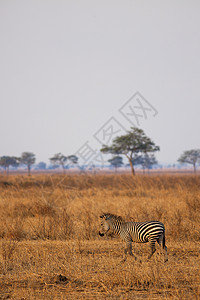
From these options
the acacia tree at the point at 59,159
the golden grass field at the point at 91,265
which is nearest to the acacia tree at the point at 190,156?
the acacia tree at the point at 59,159

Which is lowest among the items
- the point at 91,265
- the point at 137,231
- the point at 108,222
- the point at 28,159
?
the point at 91,265

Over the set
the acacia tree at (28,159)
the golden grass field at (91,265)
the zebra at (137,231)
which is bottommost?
the golden grass field at (91,265)

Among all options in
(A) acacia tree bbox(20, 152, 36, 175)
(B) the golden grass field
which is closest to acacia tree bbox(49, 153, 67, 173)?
(A) acacia tree bbox(20, 152, 36, 175)

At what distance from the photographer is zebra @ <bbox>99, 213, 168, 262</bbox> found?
5.54 metres

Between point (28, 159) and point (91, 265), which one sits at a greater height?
point (28, 159)

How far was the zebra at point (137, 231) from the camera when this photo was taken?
5535 mm

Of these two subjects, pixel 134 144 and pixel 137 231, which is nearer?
pixel 137 231

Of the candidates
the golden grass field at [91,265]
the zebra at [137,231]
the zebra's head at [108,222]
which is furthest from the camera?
the zebra's head at [108,222]

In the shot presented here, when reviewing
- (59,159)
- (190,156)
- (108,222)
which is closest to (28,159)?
(59,159)

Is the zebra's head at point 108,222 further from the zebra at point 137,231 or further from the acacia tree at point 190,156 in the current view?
the acacia tree at point 190,156

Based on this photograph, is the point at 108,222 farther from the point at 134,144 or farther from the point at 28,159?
the point at 28,159

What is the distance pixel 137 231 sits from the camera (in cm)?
570

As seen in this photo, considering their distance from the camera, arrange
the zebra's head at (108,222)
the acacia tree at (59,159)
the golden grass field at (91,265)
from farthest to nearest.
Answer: the acacia tree at (59,159) → the zebra's head at (108,222) → the golden grass field at (91,265)

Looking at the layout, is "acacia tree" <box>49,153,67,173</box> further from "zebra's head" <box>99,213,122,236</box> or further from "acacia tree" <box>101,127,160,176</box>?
"zebra's head" <box>99,213,122,236</box>
